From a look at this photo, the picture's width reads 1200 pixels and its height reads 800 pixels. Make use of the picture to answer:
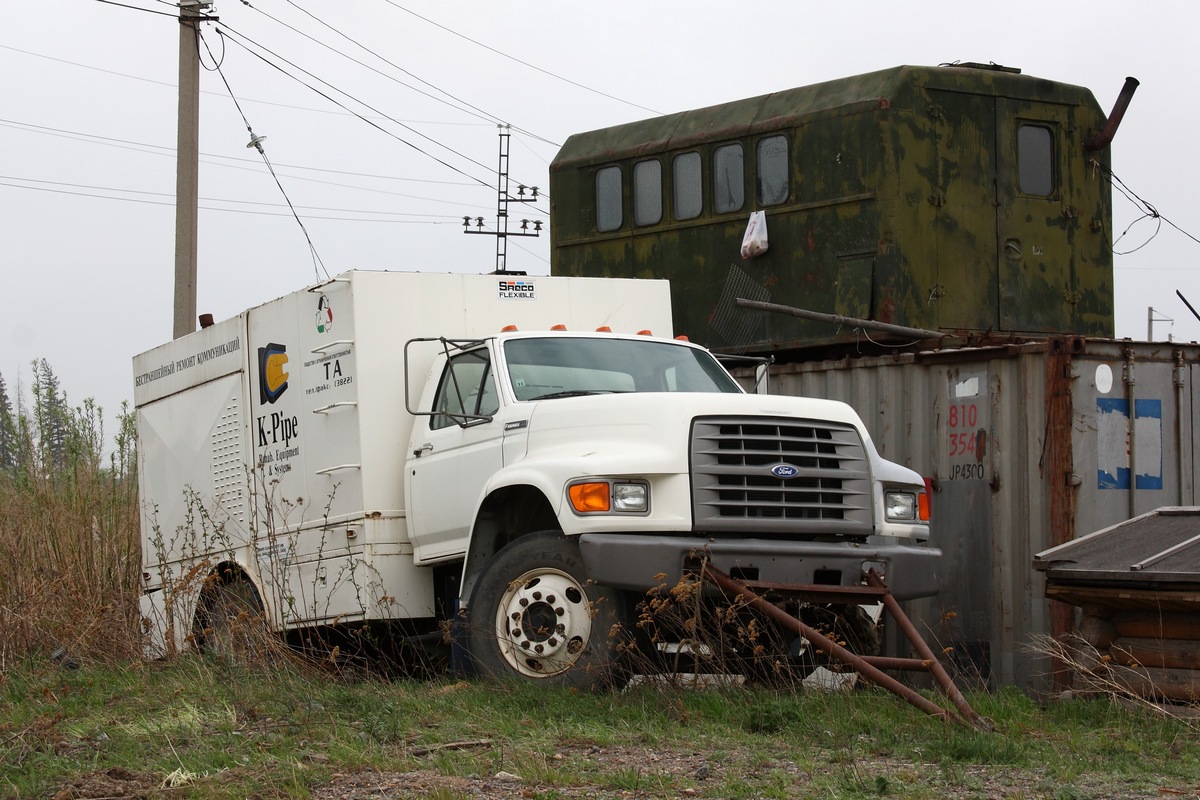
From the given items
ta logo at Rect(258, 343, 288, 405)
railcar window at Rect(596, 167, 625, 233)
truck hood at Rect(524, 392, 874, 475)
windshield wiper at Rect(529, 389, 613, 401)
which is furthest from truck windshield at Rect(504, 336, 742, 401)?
railcar window at Rect(596, 167, 625, 233)

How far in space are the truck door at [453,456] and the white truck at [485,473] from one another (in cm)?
2

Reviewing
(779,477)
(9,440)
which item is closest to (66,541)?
(9,440)

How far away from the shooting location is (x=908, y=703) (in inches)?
294

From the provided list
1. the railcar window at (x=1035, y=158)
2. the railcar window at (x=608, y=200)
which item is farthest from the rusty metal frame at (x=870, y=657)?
the railcar window at (x=608, y=200)

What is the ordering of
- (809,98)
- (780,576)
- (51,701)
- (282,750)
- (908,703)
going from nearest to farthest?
(282,750) → (908,703) → (780,576) → (51,701) → (809,98)

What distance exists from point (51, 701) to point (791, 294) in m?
7.35

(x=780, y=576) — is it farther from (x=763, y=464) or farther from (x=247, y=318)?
(x=247, y=318)

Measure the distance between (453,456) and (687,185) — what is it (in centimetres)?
601

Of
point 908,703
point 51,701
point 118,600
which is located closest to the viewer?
point 908,703

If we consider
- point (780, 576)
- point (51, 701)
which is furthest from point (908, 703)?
point (51, 701)

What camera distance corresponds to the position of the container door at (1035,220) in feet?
43.4

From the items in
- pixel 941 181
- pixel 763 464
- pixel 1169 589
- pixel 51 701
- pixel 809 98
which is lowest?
pixel 51 701

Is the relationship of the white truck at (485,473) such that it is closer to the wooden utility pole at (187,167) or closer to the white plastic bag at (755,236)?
the white plastic bag at (755,236)

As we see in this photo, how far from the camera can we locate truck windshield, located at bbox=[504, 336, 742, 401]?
9281mm
